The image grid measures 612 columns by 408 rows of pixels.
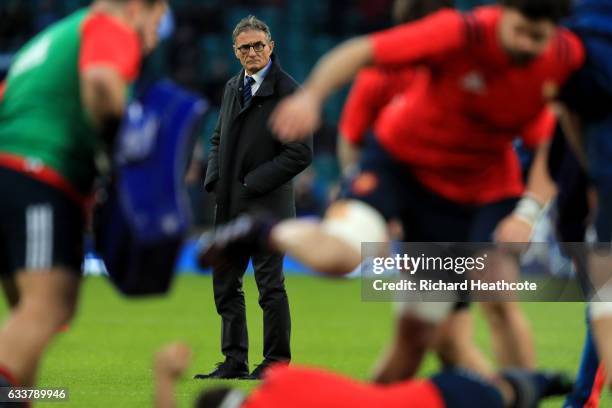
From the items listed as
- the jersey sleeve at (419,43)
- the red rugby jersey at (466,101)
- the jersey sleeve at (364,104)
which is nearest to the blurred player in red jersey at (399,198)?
the jersey sleeve at (364,104)

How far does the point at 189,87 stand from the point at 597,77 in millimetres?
17013

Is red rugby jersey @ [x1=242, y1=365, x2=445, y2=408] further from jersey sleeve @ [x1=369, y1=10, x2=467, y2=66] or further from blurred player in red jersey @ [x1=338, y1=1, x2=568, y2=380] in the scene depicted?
jersey sleeve @ [x1=369, y1=10, x2=467, y2=66]

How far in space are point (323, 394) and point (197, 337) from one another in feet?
21.5

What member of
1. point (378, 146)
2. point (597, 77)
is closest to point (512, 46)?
point (597, 77)

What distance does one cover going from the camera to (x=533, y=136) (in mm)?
5898

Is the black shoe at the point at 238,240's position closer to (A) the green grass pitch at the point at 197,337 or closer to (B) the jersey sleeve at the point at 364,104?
(B) the jersey sleeve at the point at 364,104

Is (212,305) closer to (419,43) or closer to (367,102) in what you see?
(367,102)

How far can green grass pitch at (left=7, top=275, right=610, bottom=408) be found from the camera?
314 inches

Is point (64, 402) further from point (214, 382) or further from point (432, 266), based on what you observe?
point (432, 266)

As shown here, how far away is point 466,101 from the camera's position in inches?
210

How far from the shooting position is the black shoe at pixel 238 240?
5.41 m

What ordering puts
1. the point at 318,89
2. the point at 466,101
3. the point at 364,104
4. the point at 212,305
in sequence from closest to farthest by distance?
the point at 318,89, the point at 466,101, the point at 364,104, the point at 212,305

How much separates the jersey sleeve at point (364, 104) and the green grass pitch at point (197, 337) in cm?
176

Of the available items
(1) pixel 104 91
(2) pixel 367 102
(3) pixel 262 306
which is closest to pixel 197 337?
(3) pixel 262 306
